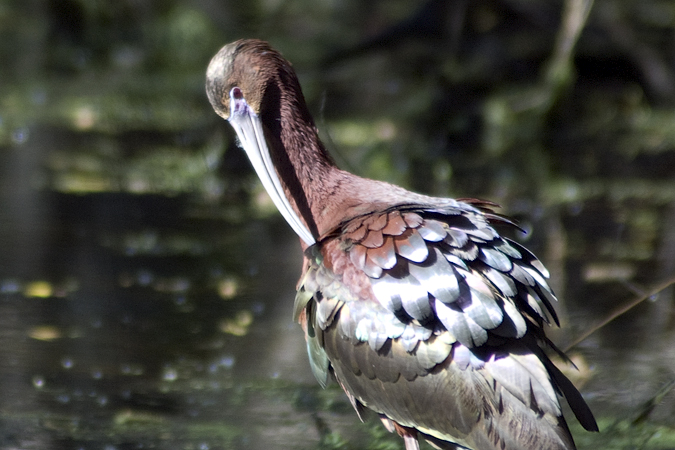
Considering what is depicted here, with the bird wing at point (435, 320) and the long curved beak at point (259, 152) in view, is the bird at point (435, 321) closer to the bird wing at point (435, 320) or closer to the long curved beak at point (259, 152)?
the bird wing at point (435, 320)

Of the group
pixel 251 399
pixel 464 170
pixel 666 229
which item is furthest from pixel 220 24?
pixel 251 399

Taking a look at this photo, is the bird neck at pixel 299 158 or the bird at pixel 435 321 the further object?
the bird neck at pixel 299 158

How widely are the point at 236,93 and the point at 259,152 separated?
13.3 inches

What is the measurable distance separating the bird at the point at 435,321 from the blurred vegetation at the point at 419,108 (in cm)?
247

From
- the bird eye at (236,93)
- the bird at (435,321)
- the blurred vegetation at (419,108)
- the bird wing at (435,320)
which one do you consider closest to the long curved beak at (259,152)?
the bird eye at (236,93)

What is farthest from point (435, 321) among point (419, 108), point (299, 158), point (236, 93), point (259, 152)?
point (419, 108)

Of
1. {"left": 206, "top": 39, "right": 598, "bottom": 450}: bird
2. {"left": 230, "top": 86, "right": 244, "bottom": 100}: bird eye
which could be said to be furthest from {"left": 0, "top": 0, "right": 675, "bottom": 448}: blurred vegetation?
{"left": 230, "top": 86, "right": 244, "bottom": 100}: bird eye

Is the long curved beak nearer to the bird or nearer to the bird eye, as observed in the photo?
the bird eye

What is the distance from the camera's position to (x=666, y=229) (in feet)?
27.7

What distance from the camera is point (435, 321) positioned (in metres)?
3.49

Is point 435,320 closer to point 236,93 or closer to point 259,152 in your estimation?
point 259,152

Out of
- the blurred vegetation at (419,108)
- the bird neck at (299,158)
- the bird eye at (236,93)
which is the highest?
the blurred vegetation at (419,108)

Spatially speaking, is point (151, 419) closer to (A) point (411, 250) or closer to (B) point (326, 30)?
(A) point (411, 250)

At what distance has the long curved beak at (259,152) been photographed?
170 inches
